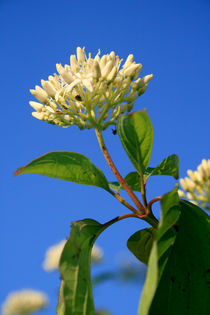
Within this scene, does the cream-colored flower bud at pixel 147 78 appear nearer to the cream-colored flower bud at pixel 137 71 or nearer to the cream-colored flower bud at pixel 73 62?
the cream-colored flower bud at pixel 137 71

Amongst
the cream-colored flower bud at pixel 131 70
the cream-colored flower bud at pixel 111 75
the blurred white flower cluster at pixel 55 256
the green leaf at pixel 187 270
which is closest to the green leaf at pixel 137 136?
the green leaf at pixel 187 270

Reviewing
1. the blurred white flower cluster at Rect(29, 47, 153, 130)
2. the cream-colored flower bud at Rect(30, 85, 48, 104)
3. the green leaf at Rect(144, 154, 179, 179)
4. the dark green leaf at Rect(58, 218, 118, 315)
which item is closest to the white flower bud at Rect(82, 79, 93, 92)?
the blurred white flower cluster at Rect(29, 47, 153, 130)

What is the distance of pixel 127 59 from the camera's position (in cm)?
165

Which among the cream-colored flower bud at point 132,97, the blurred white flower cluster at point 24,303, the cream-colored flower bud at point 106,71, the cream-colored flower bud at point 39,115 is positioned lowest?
the cream-colored flower bud at point 132,97

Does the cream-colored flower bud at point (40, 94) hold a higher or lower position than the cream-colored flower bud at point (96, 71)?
higher

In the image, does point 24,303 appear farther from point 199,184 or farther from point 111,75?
point 111,75

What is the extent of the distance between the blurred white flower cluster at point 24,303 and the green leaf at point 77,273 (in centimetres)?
636

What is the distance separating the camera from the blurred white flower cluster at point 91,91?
149cm

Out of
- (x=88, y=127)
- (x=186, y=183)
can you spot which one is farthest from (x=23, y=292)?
(x=88, y=127)

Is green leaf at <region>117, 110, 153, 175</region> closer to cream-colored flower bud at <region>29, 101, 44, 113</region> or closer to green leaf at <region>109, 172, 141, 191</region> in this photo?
green leaf at <region>109, 172, 141, 191</region>

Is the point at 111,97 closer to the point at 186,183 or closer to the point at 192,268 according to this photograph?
the point at 192,268

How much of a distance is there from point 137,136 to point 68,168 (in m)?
0.25

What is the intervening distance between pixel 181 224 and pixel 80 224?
13.1 inches

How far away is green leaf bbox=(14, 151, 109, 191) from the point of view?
3.86 feet
